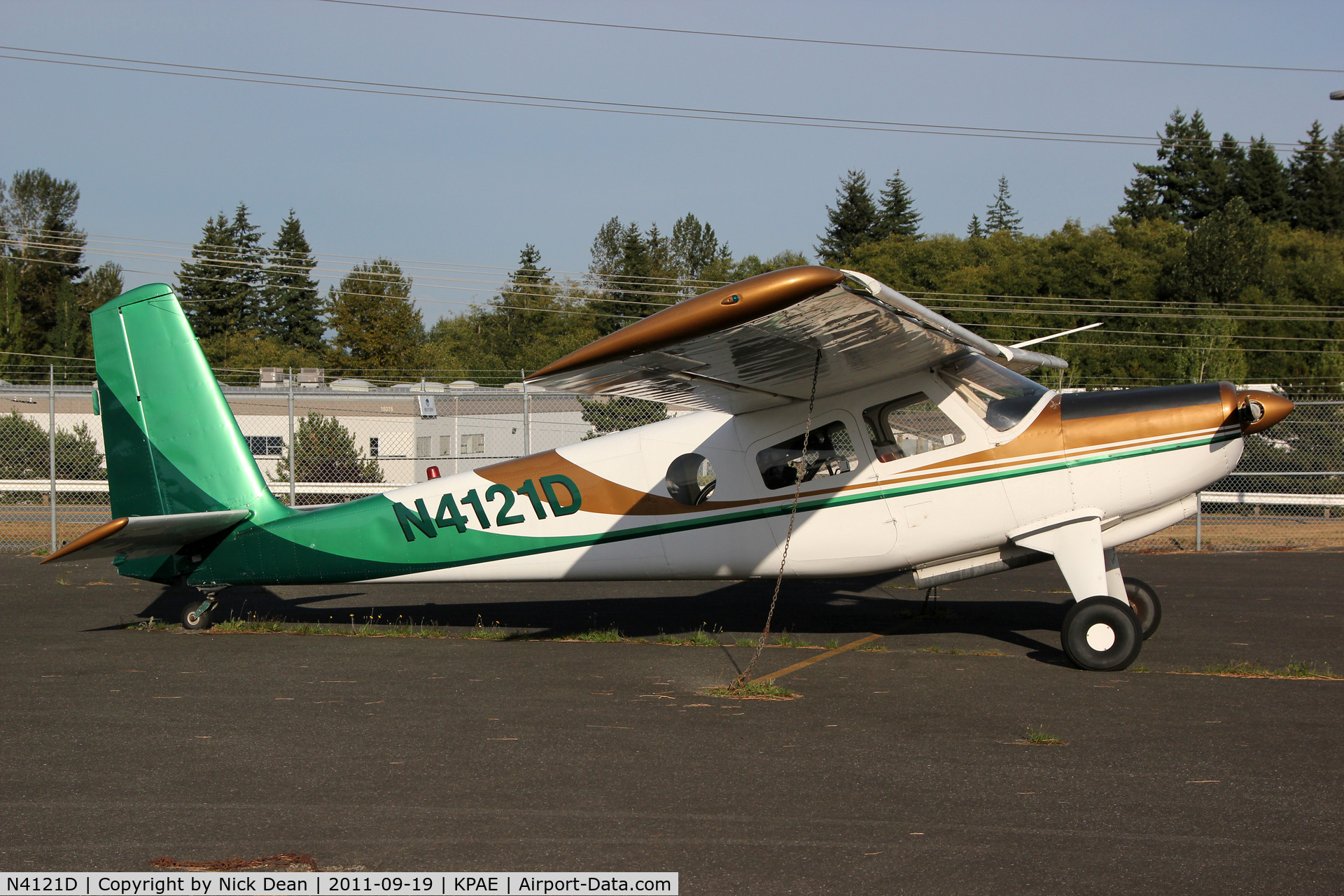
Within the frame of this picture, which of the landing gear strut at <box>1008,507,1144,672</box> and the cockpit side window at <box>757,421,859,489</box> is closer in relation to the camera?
the landing gear strut at <box>1008,507,1144,672</box>

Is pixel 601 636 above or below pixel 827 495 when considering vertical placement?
below

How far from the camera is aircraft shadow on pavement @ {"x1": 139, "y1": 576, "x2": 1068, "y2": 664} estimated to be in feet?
30.7

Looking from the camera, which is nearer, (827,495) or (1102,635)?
(1102,635)

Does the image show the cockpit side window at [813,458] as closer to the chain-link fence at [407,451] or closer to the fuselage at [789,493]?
the fuselage at [789,493]

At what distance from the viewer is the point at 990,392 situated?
309 inches

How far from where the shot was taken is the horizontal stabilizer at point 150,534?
7594mm

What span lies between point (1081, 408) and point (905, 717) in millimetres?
2954

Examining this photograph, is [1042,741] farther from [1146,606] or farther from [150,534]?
[150,534]

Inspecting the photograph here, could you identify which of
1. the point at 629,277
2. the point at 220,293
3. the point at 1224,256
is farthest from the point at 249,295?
the point at 1224,256

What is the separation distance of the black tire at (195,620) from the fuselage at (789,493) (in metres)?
0.43

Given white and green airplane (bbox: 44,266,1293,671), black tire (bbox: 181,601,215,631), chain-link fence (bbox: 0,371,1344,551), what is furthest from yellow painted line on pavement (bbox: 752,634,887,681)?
black tire (bbox: 181,601,215,631)

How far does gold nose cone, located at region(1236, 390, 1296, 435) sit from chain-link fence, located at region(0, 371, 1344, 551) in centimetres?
685

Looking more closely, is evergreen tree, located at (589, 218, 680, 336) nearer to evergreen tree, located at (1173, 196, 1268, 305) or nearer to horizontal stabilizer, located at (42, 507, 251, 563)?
evergreen tree, located at (1173, 196, 1268, 305)

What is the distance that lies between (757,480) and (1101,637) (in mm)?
2762
